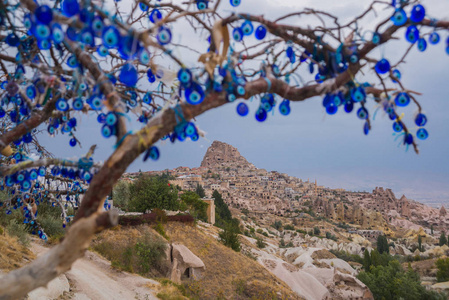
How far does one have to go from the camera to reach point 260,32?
3.01 m

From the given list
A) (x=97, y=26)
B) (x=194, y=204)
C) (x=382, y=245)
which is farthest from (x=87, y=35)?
(x=382, y=245)

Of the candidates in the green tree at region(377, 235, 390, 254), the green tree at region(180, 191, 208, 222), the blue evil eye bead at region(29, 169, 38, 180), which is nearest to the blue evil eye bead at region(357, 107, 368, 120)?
the blue evil eye bead at region(29, 169, 38, 180)

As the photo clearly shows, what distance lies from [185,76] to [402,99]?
1.83m

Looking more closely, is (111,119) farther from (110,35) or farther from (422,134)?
(422,134)

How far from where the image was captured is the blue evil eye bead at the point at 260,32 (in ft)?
9.78

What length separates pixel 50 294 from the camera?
838 centimetres

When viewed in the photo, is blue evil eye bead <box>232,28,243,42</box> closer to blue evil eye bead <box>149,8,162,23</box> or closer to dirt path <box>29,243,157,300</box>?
blue evil eye bead <box>149,8,162,23</box>

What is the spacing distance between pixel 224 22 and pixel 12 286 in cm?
278

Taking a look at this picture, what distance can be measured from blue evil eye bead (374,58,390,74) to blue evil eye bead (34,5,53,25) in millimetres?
2553

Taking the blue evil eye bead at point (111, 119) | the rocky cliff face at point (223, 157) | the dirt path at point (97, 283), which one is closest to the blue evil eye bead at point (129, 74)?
the blue evil eye bead at point (111, 119)

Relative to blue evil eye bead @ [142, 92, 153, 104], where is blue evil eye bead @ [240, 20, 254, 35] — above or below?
above

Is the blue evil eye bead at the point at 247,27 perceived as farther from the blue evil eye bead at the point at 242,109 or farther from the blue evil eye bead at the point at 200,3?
the blue evil eye bead at the point at 200,3

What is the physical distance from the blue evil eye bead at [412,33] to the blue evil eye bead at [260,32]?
1200 millimetres

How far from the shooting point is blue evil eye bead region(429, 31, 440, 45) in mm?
2678
